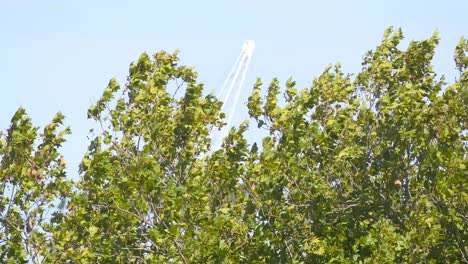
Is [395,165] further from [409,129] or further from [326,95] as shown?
[326,95]

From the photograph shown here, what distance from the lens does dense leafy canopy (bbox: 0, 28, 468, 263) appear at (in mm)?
29594

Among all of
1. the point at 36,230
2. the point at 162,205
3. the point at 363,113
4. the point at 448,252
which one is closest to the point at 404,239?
the point at 448,252

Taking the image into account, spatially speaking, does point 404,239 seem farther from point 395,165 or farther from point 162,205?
point 162,205

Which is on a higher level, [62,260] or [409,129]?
[409,129]

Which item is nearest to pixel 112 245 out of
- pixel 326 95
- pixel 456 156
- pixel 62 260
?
pixel 62 260

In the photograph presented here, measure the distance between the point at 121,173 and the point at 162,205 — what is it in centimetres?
150

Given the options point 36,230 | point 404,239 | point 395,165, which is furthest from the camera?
A: point 36,230

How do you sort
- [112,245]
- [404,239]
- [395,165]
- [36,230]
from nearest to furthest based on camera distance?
[404,239], [395,165], [112,245], [36,230]

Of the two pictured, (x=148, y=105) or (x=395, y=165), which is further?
(x=148, y=105)

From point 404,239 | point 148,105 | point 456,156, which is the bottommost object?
point 404,239

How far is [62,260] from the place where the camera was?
3322 cm

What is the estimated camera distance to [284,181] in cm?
3078

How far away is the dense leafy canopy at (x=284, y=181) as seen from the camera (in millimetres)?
29594

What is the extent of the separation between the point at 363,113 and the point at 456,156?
101 inches
